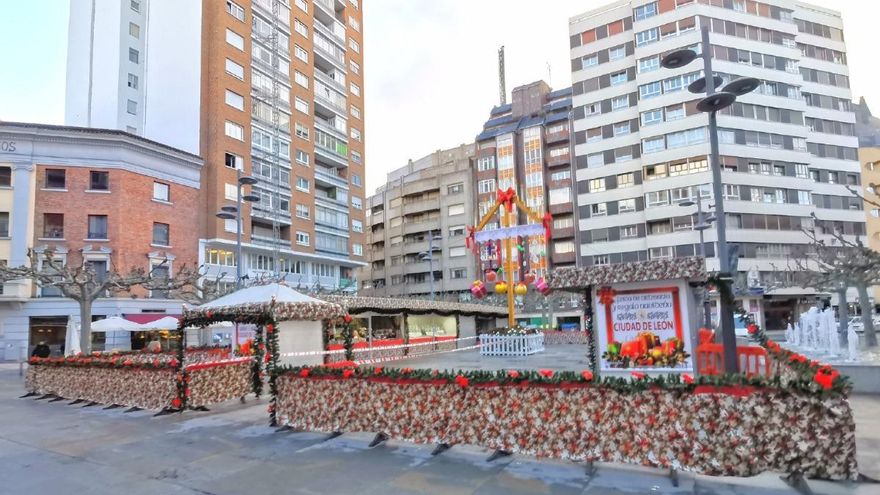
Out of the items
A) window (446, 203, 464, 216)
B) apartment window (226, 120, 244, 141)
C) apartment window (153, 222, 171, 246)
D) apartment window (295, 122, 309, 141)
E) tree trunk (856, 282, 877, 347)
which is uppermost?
apartment window (295, 122, 309, 141)

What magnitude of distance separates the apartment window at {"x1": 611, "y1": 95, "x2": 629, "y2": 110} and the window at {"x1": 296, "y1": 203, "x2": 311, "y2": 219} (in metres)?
33.0

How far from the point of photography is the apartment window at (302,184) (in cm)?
5169

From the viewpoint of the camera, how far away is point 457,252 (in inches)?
2904

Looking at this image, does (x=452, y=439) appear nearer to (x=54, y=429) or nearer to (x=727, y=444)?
(x=727, y=444)

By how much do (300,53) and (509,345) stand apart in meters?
40.6

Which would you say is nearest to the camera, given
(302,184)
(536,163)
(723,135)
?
(723,135)

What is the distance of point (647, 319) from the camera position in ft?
37.5

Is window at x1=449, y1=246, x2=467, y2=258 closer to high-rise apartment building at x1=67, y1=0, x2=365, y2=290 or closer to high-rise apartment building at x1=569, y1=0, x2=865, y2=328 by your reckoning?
high-rise apartment building at x1=569, y1=0, x2=865, y2=328

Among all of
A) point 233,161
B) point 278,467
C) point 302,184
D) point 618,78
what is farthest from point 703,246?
point 302,184

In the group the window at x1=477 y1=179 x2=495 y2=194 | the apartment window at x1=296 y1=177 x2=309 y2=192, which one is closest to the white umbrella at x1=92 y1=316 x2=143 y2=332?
the apartment window at x1=296 y1=177 x2=309 y2=192

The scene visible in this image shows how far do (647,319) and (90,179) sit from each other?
1527 inches

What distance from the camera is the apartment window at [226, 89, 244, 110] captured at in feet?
149

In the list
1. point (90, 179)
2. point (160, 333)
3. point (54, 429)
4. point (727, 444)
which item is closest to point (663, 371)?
point (727, 444)

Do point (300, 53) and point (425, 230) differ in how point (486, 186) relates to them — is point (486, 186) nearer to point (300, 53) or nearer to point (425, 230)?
point (425, 230)
